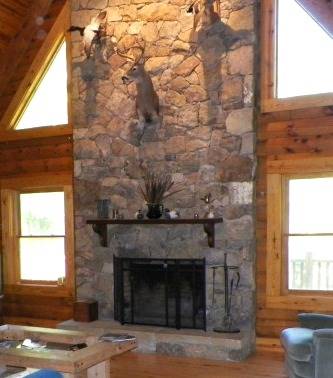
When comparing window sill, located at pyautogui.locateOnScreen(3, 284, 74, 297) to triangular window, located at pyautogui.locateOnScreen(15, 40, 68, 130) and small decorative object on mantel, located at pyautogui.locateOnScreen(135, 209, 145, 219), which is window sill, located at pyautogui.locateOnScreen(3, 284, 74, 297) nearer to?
small decorative object on mantel, located at pyautogui.locateOnScreen(135, 209, 145, 219)

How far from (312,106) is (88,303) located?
132 inches

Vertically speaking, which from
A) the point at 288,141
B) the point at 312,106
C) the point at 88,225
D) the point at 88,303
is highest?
the point at 312,106

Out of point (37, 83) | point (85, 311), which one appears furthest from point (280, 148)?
point (37, 83)

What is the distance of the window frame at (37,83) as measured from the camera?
6.15 meters

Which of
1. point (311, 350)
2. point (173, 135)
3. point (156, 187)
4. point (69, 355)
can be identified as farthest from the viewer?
point (173, 135)

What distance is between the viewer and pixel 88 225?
5691mm

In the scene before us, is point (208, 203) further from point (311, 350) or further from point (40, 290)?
point (40, 290)

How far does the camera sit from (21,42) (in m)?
6.53

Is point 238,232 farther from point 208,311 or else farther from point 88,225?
point 88,225

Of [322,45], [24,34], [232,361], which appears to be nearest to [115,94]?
[24,34]

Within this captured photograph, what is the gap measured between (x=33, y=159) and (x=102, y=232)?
5.45 feet

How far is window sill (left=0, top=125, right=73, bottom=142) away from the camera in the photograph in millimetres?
6152

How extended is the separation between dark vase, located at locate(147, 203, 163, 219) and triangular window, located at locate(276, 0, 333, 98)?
1833 millimetres

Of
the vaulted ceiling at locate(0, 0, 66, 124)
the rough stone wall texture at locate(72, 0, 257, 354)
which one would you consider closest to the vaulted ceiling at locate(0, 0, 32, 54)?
the vaulted ceiling at locate(0, 0, 66, 124)
